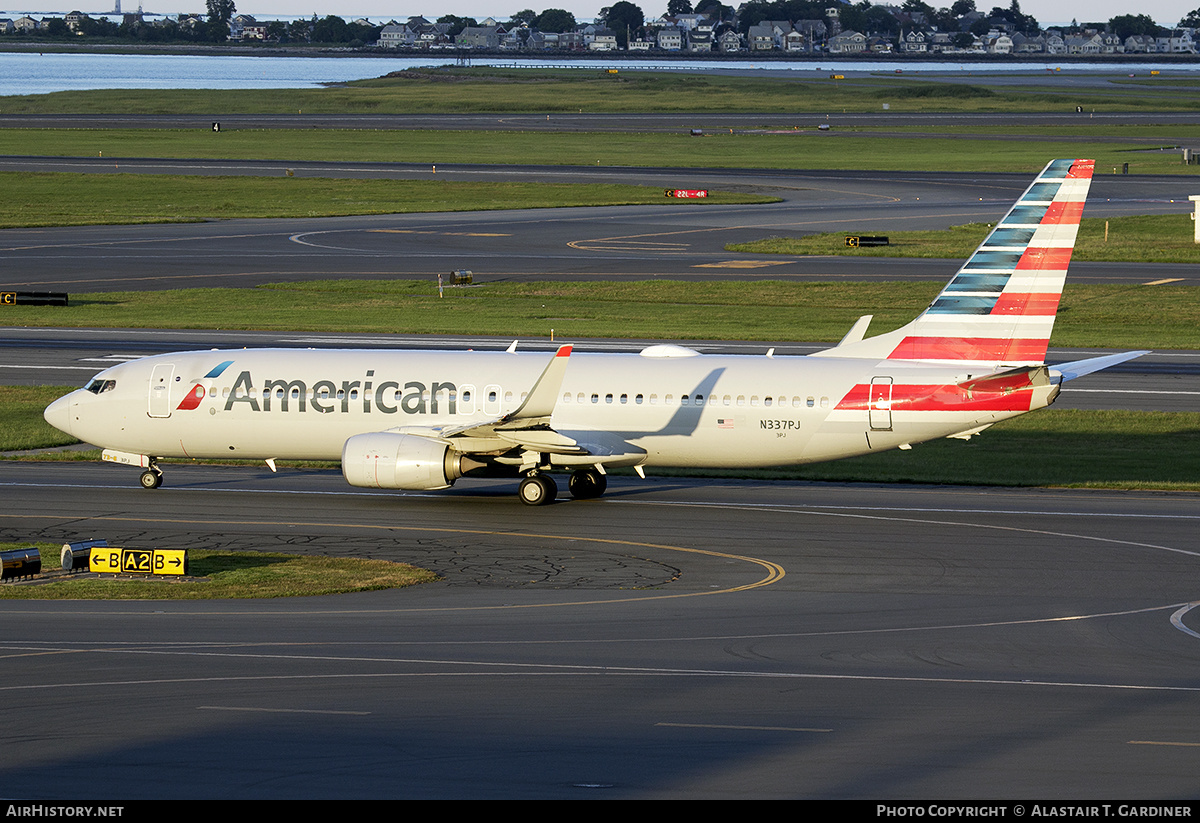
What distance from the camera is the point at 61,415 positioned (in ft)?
148

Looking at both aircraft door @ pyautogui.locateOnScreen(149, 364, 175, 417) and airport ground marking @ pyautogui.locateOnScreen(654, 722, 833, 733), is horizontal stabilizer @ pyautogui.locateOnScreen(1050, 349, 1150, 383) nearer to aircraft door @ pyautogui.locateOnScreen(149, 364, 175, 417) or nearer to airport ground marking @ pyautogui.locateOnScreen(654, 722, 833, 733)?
airport ground marking @ pyautogui.locateOnScreen(654, 722, 833, 733)

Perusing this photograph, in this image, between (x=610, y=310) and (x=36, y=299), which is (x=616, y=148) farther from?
(x=36, y=299)

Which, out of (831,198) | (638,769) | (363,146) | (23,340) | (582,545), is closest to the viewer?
(638,769)

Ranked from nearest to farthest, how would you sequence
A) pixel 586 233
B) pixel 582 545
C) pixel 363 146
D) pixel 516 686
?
pixel 516 686 < pixel 582 545 < pixel 586 233 < pixel 363 146

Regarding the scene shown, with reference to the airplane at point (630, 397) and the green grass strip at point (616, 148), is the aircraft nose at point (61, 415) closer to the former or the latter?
the airplane at point (630, 397)

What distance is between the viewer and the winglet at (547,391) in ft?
127

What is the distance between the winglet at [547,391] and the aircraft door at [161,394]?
11602mm

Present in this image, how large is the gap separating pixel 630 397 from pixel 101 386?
16744 mm

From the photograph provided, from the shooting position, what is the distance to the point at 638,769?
1991 cm

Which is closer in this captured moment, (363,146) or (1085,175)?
A: (1085,175)

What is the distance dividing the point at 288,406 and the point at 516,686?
68.4ft

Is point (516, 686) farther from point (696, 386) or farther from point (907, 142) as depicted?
Result: point (907, 142)

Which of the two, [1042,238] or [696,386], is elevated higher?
[1042,238]

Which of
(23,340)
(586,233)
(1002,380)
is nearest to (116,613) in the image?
(1002,380)
